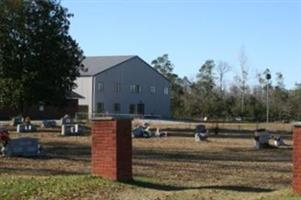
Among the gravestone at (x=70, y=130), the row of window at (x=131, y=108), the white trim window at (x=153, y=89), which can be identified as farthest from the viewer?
the white trim window at (x=153, y=89)

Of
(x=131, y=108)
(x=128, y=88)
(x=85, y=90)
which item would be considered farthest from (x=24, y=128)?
(x=131, y=108)

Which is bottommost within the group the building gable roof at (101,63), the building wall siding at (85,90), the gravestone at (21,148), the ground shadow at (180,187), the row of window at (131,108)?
the ground shadow at (180,187)

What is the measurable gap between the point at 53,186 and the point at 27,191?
67cm

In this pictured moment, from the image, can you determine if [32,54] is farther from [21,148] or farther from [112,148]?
[112,148]

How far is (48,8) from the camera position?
5466cm

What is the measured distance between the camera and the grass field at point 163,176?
14.2 meters

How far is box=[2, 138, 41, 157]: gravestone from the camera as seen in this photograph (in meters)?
24.5

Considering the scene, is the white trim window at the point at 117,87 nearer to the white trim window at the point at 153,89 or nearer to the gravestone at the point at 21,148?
the white trim window at the point at 153,89

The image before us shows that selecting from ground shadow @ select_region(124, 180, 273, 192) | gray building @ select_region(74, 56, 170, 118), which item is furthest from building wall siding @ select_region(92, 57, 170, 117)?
ground shadow @ select_region(124, 180, 273, 192)

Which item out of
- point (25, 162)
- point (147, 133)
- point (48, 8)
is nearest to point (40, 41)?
point (48, 8)

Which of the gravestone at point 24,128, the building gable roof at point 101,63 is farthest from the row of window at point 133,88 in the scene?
the gravestone at point 24,128

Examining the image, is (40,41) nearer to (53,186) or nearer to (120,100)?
(53,186)

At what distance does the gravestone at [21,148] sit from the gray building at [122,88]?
68802 millimetres

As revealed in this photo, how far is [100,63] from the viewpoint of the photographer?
10356 cm
